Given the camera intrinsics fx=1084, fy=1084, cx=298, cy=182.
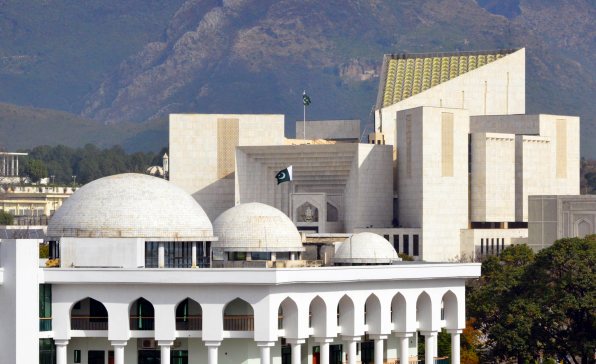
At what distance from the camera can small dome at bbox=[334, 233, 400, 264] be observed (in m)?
61.5

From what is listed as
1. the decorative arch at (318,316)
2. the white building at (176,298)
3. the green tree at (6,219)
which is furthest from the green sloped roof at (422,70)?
the decorative arch at (318,316)

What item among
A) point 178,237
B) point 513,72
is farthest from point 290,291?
point 513,72

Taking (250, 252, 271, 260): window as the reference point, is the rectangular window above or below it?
below

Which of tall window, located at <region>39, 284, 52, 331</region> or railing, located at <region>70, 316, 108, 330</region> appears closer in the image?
tall window, located at <region>39, 284, 52, 331</region>

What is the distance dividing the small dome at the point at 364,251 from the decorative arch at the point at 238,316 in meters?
12.9

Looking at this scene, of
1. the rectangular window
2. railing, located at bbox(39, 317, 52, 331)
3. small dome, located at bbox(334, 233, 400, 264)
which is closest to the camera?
railing, located at bbox(39, 317, 52, 331)

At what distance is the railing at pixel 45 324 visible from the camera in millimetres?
48781

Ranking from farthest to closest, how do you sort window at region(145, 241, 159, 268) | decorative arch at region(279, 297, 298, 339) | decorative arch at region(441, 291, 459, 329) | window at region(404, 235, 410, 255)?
window at region(404, 235, 410, 255) → decorative arch at region(441, 291, 459, 329) → window at region(145, 241, 159, 268) → decorative arch at region(279, 297, 298, 339)

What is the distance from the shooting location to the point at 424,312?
55.0 meters

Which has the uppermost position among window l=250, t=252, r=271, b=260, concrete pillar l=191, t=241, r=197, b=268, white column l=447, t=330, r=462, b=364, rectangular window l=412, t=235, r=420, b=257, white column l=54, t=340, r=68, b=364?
concrete pillar l=191, t=241, r=197, b=268

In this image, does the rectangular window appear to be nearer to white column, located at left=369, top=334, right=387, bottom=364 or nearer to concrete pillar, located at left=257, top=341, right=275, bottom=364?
white column, located at left=369, top=334, right=387, bottom=364

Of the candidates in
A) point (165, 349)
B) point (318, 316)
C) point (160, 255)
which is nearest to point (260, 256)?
point (160, 255)

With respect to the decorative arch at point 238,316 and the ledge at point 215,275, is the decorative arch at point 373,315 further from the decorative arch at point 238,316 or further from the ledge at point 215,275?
the decorative arch at point 238,316

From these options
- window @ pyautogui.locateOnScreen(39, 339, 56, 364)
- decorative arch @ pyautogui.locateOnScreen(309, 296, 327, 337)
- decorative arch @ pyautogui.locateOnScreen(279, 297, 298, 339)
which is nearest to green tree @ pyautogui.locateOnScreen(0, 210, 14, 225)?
window @ pyautogui.locateOnScreen(39, 339, 56, 364)
